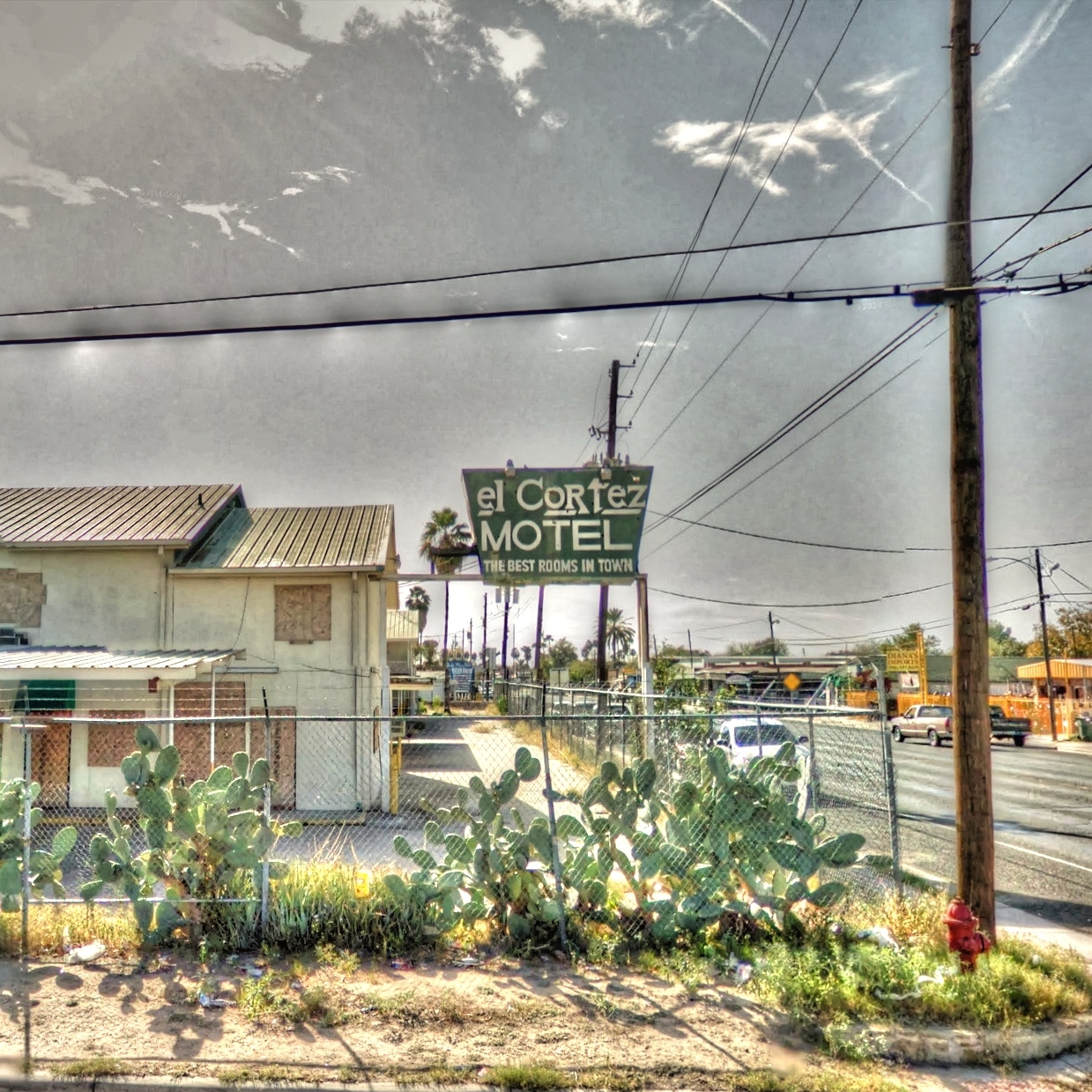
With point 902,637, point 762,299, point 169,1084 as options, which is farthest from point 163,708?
point 902,637

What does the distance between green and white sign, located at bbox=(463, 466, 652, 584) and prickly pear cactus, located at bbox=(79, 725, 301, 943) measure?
3210mm

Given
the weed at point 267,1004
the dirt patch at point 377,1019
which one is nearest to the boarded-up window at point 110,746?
the dirt patch at point 377,1019

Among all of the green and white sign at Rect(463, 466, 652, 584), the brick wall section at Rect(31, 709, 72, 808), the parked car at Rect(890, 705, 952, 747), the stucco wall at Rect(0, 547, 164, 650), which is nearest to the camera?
the green and white sign at Rect(463, 466, 652, 584)

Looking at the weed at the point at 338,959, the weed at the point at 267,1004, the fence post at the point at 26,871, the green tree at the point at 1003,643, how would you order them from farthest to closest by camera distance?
the green tree at the point at 1003,643 < the fence post at the point at 26,871 < the weed at the point at 338,959 < the weed at the point at 267,1004

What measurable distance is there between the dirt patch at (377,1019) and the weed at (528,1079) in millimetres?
159

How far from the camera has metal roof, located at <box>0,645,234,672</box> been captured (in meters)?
14.8

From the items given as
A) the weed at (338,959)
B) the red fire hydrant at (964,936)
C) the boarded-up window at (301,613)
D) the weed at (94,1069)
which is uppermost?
the boarded-up window at (301,613)

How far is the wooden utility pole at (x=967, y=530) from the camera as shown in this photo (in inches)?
284

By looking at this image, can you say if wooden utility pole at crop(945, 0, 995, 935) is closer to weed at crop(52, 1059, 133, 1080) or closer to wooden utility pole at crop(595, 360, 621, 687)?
weed at crop(52, 1059, 133, 1080)

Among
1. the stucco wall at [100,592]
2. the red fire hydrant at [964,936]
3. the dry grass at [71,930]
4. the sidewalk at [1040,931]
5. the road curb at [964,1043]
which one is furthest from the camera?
the stucco wall at [100,592]

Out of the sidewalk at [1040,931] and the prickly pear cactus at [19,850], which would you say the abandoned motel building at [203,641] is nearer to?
the prickly pear cactus at [19,850]

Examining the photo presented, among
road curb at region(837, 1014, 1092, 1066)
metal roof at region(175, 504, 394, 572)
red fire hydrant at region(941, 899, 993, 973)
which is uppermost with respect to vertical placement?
metal roof at region(175, 504, 394, 572)

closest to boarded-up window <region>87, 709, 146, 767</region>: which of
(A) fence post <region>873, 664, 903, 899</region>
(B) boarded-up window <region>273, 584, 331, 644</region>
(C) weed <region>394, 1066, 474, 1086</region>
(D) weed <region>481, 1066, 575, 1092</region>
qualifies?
(B) boarded-up window <region>273, 584, 331, 644</region>

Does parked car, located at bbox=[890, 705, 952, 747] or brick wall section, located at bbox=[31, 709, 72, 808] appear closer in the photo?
brick wall section, located at bbox=[31, 709, 72, 808]
